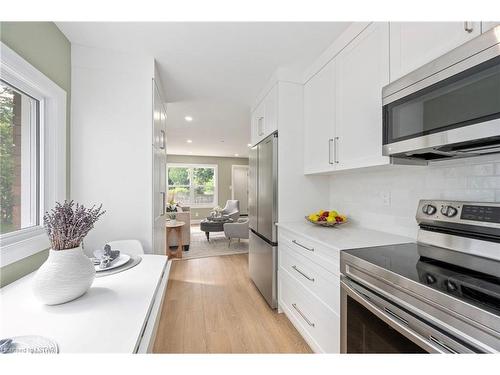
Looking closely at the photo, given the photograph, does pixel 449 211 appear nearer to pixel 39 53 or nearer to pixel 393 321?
pixel 393 321

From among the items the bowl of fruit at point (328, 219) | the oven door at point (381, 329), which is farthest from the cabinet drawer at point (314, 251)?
the bowl of fruit at point (328, 219)

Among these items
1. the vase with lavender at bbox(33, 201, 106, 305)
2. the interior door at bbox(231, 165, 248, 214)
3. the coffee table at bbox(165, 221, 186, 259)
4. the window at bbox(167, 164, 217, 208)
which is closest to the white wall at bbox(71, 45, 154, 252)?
the vase with lavender at bbox(33, 201, 106, 305)

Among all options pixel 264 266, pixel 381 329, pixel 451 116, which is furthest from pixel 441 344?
pixel 264 266

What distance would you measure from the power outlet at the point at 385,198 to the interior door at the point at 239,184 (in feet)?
22.4

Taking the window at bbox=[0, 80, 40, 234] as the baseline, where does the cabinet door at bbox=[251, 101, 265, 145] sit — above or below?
above

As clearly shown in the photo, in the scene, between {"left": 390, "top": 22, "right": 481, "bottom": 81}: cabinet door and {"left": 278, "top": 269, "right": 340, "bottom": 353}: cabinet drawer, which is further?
{"left": 278, "top": 269, "right": 340, "bottom": 353}: cabinet drawer

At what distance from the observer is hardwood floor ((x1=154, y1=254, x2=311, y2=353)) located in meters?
1.66

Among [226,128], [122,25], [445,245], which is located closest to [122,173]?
[122,25]

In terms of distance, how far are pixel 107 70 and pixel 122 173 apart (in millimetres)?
894

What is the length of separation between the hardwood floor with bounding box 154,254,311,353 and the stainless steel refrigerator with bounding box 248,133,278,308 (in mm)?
214

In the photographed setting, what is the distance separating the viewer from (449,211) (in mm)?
1108

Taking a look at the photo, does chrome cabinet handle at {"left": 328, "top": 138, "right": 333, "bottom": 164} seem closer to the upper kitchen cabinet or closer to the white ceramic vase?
the upper kitchen cabinet

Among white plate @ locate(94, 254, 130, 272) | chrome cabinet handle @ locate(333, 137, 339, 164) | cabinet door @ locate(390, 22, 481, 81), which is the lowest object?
white plate @ locate(94, 254, 130, 272)

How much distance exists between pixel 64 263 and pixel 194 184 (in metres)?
7.26
